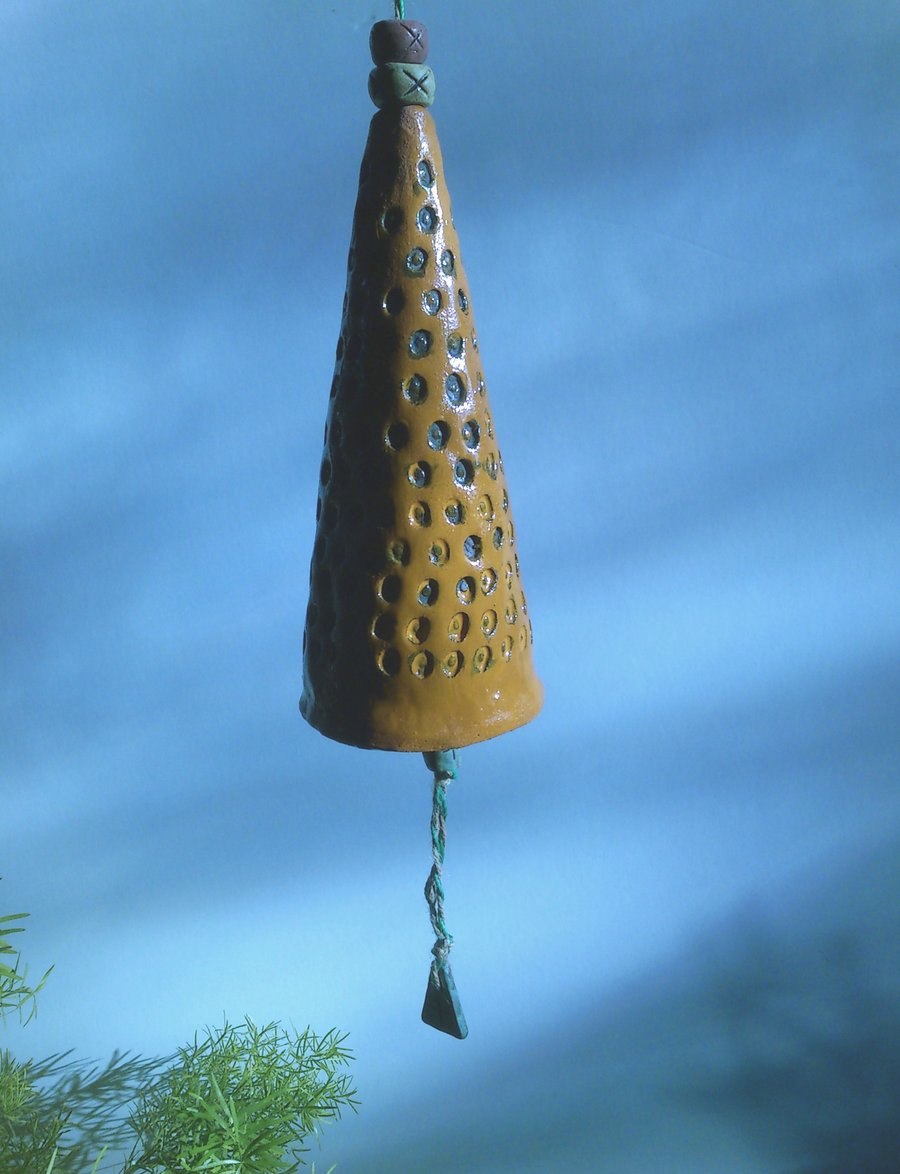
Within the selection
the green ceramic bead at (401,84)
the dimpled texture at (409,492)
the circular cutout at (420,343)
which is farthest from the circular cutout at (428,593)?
the green ceramic bead at (401,84)

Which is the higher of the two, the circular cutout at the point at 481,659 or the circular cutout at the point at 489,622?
the circular cutout at the point at 489,622

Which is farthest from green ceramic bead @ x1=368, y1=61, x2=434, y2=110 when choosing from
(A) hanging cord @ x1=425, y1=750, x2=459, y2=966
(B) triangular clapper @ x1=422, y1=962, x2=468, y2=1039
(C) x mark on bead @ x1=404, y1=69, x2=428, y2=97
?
(B) triangular clapper @ x1=422, y1=962, x2=468, y2=1039

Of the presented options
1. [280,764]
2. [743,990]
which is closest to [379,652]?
[280,764]

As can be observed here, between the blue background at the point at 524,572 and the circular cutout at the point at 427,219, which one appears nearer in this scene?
the circular cutout at the point at 427,219

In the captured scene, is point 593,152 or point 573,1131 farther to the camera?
point 573,1131

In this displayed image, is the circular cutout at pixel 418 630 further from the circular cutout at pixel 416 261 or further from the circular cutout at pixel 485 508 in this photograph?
the circular cutout at pixel 416 261

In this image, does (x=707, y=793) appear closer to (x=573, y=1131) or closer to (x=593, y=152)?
(x=573, y=1131)
